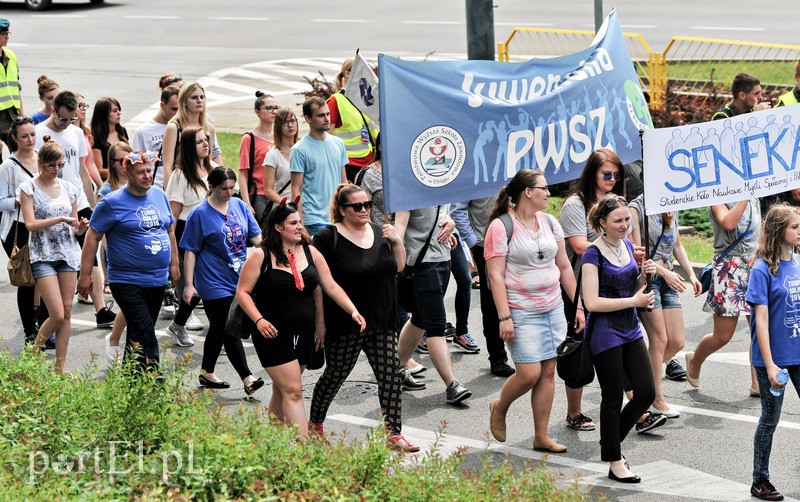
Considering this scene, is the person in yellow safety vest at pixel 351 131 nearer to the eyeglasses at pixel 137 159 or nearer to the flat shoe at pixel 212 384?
the flat shoe at pixel 212 384

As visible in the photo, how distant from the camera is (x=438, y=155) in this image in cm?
819

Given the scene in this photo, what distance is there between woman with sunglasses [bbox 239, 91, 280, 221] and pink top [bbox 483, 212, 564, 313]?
3.62 metres

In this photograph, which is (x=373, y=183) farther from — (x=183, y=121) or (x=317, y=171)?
(x=183, y=121)

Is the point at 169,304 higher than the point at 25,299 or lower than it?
lower

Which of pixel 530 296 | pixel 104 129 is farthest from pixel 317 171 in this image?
pixel 530 296

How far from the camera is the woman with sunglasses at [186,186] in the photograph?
10.1m

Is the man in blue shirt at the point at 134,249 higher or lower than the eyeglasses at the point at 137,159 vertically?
lower

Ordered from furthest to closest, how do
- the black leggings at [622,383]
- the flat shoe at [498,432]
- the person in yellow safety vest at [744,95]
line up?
the person in yellow safety vest at [744,95]
the flat shoe at [498,432]
the black leggings at [622,383]

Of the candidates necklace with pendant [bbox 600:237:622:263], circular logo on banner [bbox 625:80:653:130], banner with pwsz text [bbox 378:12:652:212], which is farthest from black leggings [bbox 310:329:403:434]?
circular logo on banner [bbox 625:80:653:130]

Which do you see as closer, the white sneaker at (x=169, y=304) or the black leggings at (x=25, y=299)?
the black leggings at (x=25, y=299)

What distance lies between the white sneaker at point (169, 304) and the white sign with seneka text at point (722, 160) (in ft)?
17.0

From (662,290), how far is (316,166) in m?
3.12

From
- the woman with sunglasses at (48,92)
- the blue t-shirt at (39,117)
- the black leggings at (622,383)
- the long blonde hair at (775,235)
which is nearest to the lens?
the long blonde hair at (775,235)

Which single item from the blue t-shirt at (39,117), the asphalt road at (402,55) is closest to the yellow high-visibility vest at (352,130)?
the asphalt road at (402,55)
